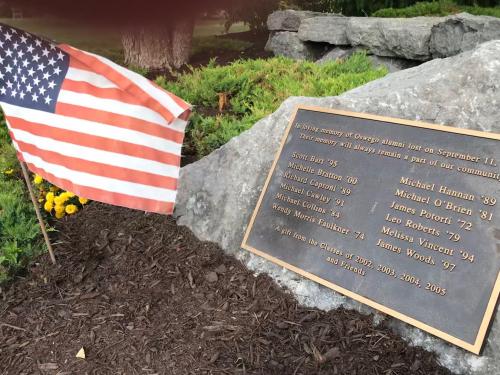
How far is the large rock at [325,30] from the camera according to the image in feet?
25.1

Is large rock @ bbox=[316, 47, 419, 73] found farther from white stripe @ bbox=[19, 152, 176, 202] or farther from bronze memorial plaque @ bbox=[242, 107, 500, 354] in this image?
white stripe @ bbox=[19, 152, 176, 202]

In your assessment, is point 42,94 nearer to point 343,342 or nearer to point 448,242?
point 343,342

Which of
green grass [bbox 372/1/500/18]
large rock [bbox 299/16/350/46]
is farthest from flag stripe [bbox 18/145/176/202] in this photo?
green grass [bbox 372/1/500/18]

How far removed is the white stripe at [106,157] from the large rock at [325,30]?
18.3ft

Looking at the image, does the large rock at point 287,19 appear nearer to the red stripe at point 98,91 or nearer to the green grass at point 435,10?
the green grass at point 435,10

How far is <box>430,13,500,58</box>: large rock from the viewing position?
19.3 feet

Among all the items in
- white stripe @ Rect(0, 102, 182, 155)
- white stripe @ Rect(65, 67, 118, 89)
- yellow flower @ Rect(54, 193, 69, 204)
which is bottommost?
yellow flower @ Rect(54, 193, 69, 204)

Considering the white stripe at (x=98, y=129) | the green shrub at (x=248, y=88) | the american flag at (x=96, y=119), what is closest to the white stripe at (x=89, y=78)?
the american flag at (x=96, y=119)

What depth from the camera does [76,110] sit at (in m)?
2.76

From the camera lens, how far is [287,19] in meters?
8.52

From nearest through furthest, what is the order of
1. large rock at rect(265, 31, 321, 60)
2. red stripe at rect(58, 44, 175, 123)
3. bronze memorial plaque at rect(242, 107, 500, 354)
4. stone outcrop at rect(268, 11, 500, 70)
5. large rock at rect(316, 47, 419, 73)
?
bronze memorial plaque at rect(242, 107, 500, 354)
red stripe at rect(58, 44, 175, 123)
stone outcrop at rect(268, 11, 500, 70)
large rock at rect(316, 47, 419, 73)
large rock at rect(265, 31, 321, 60)

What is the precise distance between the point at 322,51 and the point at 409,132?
230 inches

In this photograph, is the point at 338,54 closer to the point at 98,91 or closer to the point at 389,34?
the point at 389,34

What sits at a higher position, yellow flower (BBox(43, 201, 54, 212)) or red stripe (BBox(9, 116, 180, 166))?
red stripe (BBox(9, 116, 180, 166))
